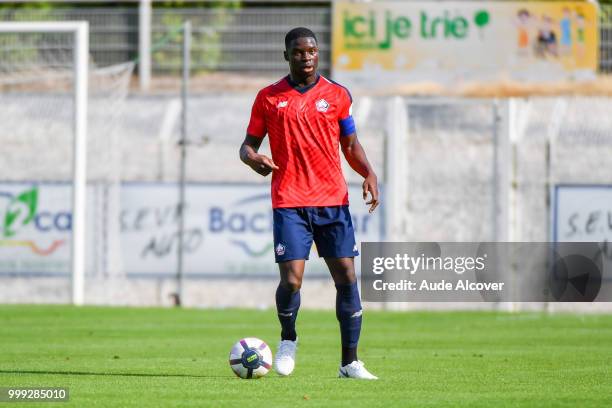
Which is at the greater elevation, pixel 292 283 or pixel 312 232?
pixel 312 232

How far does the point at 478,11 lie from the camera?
26422 mm

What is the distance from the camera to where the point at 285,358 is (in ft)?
32.0

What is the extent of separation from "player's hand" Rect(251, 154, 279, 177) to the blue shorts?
0.34 meters

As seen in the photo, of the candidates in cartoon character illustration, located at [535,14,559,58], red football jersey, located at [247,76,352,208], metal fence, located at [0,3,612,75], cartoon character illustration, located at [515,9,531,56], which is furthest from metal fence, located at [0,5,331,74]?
red football jersey, located at [247,76,352,208]

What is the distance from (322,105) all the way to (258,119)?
1.63 feet

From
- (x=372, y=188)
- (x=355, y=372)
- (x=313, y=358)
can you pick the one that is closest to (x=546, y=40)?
(x=313, y=358)

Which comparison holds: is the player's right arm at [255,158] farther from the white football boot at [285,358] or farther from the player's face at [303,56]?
the white football boot at [285,358]

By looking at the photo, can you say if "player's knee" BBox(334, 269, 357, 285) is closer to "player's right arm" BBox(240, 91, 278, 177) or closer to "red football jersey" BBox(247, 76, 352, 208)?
"red football jersey" BBox(247, 76, 352, 208)

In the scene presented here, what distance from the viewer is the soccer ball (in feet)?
31.2

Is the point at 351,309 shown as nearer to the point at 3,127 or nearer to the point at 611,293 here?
the point at 611,293

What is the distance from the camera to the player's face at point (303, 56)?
9469 mm

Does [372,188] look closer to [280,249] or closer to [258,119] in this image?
[280,249]

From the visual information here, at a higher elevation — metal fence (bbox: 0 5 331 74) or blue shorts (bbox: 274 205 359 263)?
metal fence (bbox: 0 5 331 74)

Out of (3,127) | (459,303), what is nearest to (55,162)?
(3,127)
